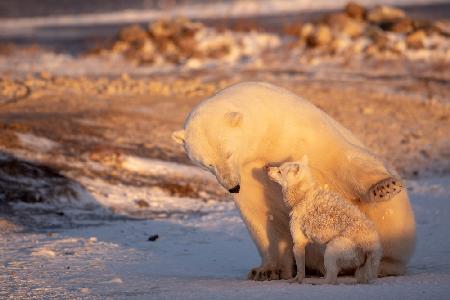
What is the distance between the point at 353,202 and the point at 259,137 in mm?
904

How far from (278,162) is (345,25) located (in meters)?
19.5

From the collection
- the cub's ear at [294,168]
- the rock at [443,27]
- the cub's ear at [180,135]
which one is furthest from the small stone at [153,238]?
the rock at [443,27]

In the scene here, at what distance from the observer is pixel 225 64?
24.7 metres

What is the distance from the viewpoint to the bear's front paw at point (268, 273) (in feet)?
24.7

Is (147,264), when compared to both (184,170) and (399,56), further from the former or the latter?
(399,56)

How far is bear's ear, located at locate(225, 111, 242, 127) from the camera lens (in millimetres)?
6992

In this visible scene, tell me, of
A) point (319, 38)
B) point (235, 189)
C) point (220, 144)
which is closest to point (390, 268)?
point (235, 189)

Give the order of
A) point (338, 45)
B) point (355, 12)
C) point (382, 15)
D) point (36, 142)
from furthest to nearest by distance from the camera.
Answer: point (355, 12), point (382, 15), point (338, 45), point (36, 142)

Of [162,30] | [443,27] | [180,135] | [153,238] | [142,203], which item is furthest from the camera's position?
[162,30]

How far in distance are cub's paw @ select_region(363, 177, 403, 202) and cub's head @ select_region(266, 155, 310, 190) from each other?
53cm

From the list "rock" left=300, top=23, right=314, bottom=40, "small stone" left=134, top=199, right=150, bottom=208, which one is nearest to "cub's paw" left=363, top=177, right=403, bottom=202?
"small stone" left=134, top=199, right=150, bottom=208

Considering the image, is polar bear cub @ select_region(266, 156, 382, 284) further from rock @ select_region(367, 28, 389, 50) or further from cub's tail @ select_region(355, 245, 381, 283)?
rock @ select_region(367, 28, 389, 50)

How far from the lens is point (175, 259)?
886 cm

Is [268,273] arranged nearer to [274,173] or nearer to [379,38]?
[274,173]
